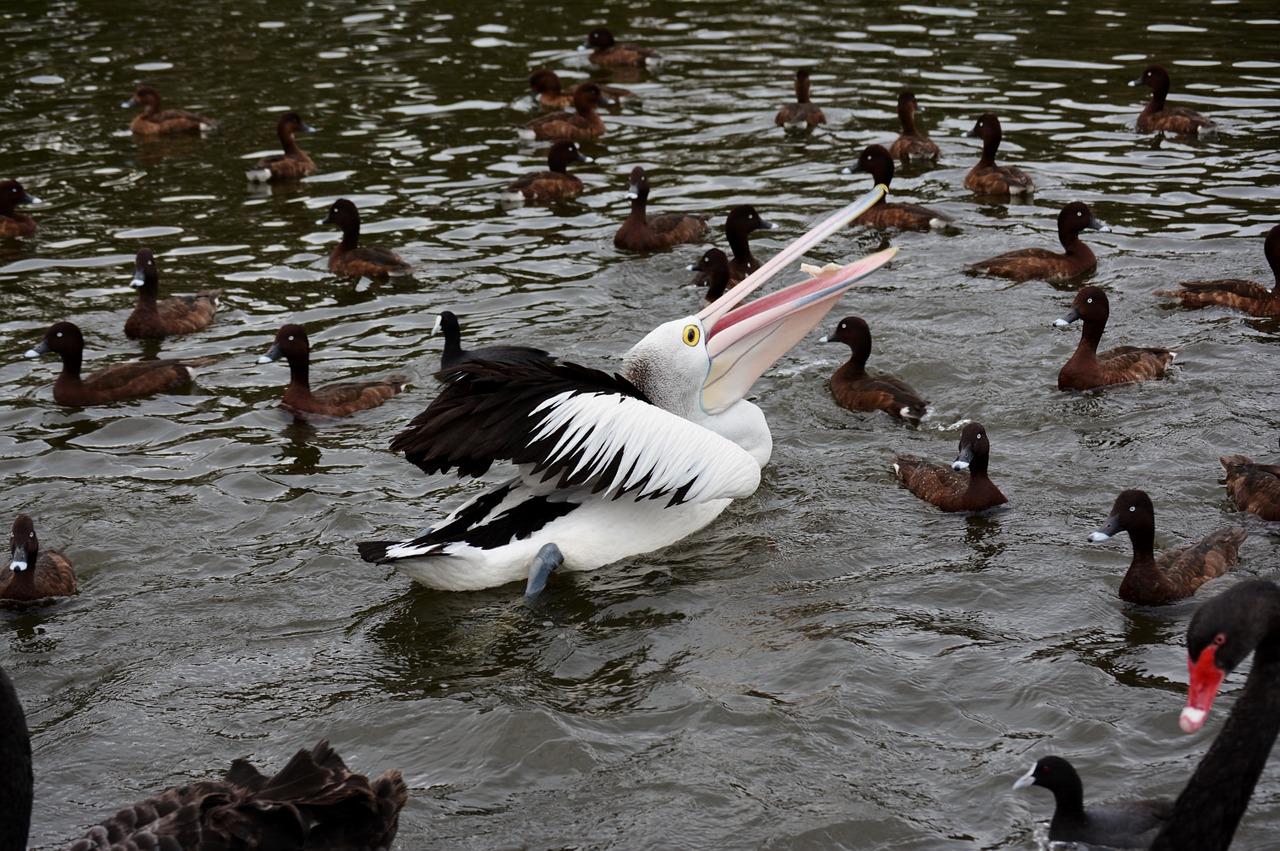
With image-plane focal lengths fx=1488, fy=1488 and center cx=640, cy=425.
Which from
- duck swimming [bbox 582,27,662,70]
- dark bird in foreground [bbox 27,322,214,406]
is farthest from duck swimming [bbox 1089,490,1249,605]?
duck swimming [bbox 582,27,662,70]

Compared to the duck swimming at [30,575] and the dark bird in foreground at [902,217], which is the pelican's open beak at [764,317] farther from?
the dark bird in foreground at [902,217]

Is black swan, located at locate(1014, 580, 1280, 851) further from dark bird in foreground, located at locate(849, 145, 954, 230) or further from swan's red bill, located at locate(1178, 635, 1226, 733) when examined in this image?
dark bird in foreground, located at locate(849, 145, 954, 230)

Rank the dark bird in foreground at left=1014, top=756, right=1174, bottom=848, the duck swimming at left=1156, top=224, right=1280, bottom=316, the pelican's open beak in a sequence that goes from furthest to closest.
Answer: the duck swimming at left=1156, top=224, right=1280, bottom=316
the pelican's open beak
the dark bird in foreground at left=1014, top=756, right=1174, bottom=848

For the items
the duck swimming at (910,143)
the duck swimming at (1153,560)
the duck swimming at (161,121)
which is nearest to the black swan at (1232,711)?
the duck swimming at (1153,560)

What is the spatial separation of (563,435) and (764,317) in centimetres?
158

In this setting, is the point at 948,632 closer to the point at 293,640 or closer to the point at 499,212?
the point at 293,640

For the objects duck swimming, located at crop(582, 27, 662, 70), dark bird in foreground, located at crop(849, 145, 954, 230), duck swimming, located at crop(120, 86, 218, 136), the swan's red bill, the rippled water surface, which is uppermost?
duck swimming, located at crop(582, 27, 662, 70)

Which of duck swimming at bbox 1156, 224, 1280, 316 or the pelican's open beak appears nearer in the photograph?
the pelican's open beak

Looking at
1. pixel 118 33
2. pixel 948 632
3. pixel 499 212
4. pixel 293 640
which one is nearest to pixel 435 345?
pixel 499 212

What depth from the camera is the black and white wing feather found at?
6117 mm

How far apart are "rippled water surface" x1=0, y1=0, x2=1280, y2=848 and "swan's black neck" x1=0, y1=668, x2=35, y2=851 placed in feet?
3.00

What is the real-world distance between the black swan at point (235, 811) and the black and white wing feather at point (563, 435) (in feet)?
6.86

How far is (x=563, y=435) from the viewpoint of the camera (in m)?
6.12

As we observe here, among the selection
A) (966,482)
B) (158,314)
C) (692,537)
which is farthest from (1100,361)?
(158,314)
